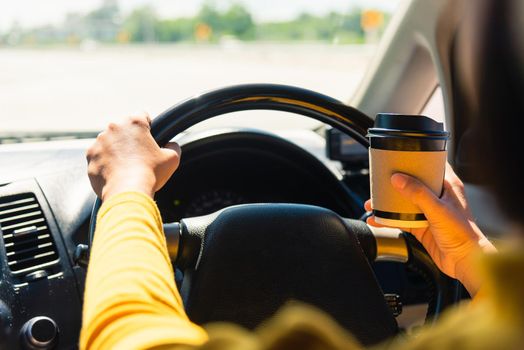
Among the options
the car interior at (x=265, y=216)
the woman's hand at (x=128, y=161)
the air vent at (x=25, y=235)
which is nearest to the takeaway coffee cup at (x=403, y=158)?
the car interior at (x=265, y=216)

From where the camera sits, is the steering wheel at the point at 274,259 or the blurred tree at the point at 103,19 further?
the blurred tree at the point at 103,19

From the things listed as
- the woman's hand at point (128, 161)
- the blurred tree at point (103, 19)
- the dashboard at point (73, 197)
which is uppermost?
the woman's hand at point (128, 161)

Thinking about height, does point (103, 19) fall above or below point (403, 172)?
below

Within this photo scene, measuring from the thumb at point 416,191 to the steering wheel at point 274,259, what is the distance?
0.67 ft

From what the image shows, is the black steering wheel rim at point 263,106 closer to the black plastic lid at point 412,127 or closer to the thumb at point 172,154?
the thumb at point 172,154

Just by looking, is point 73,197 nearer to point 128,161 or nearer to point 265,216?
point 265,216

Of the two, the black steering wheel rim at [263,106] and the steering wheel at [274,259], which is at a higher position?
the black steering wheel rim at [263,106]

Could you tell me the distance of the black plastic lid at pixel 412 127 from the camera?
4.33 ft

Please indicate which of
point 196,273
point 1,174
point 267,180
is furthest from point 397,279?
point 1,174

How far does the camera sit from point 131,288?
0.88 m

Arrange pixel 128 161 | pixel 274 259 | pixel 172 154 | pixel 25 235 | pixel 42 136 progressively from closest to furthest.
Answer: pixel 128 161, pixel 172 154, pixel 274 259, pixel 25 235, pixel 42 136

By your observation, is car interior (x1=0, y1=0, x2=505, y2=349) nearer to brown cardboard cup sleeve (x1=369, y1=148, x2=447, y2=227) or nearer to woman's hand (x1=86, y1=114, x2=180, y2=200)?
brown cardboard cup sleeve (x1=369, y1=148, x2=447, y2=227)

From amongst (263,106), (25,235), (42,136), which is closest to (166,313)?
(263,106)

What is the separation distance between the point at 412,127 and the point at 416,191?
0.37 ft
